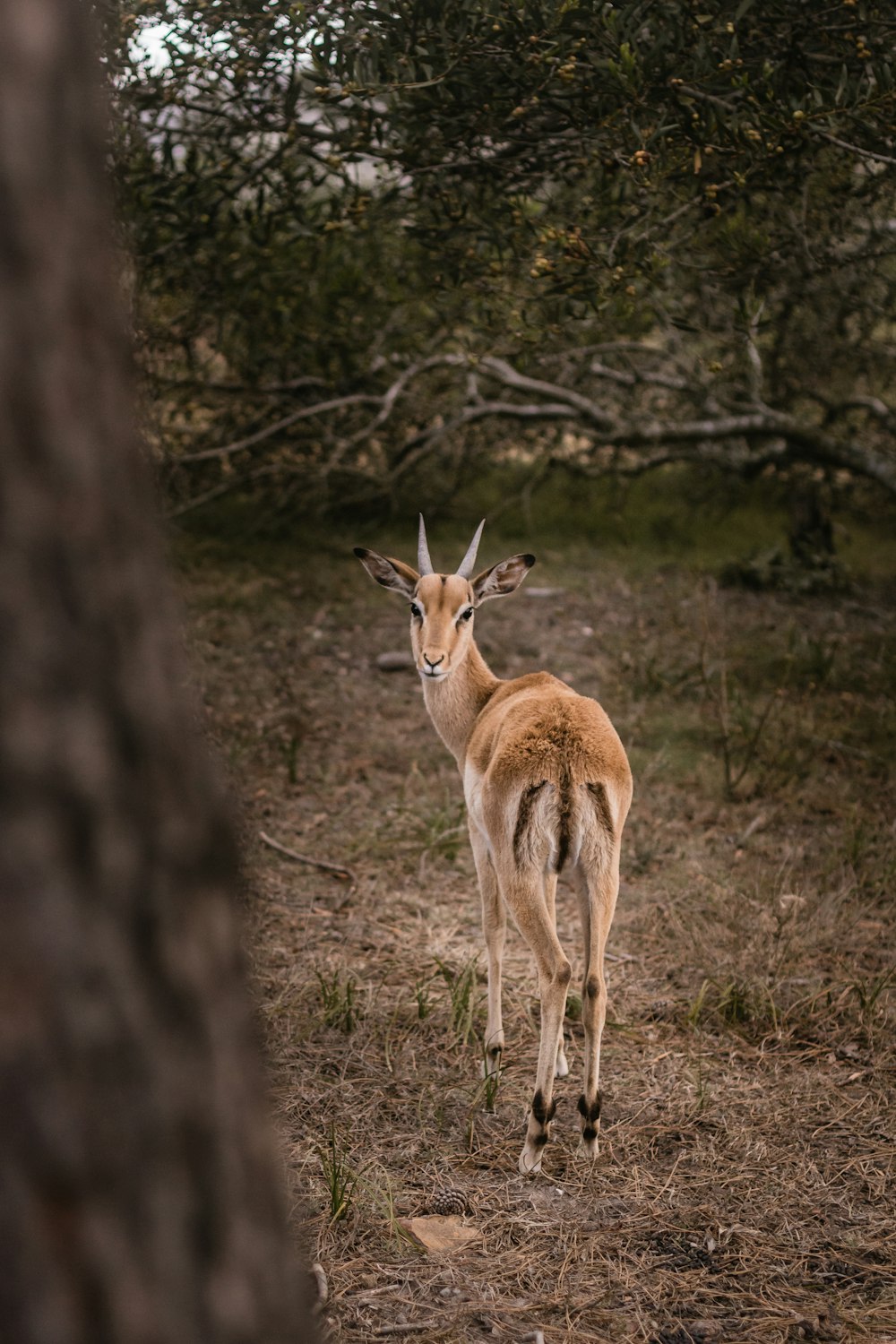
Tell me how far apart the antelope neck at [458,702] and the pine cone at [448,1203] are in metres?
1.61

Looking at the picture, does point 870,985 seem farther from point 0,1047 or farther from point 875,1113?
point 0,1047

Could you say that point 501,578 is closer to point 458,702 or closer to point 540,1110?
point 458,702

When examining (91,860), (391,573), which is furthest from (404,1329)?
(391,573)

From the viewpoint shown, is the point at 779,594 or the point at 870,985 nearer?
the point at 870,985

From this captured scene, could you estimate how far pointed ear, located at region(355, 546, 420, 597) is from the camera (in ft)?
15.0

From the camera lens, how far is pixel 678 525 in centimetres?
1159

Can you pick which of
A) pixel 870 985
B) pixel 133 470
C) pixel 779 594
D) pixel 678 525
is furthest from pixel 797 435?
pixel 133 470

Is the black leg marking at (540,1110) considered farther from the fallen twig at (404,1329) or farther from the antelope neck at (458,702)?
the antelope neck at (458,702)

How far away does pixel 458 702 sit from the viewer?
4516 millimetres

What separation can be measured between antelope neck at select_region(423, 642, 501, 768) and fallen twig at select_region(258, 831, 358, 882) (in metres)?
1.28

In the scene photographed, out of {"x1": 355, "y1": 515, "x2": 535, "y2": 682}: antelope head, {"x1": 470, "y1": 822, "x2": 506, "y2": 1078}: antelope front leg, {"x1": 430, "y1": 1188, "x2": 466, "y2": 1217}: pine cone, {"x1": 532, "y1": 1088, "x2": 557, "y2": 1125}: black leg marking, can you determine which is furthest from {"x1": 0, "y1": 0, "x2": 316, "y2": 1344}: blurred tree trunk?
{"x1": 355, "y1": 515, "x2": 535, "y2": 682}: antelope head

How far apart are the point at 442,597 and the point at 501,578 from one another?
1.26 feet

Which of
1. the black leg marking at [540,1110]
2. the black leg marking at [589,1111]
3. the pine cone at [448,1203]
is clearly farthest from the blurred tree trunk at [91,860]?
the black leg marking at [589,1111]

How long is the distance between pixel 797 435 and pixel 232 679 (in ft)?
14.7
